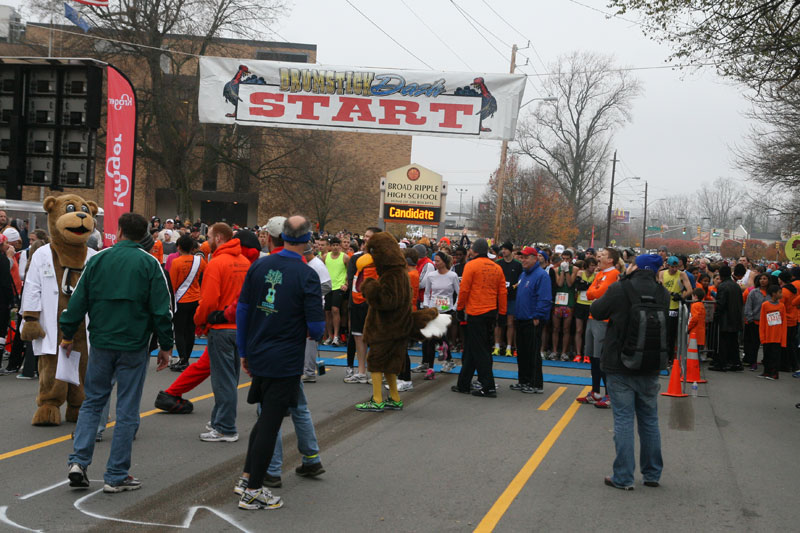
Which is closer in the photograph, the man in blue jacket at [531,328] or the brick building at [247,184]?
the man in blue jacket at [531,328]

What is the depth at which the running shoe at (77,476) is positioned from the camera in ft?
18.1

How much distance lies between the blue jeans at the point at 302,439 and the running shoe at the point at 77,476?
128 centimetres

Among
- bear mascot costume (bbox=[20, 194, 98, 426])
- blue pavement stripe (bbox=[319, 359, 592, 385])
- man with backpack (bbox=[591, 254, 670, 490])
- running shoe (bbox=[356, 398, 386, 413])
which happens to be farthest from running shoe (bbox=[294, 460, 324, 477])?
blue pavement stripe (bbox=[319, 359, 592, 385])

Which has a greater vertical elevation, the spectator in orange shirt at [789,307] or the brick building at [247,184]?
the brick building at [247,184]

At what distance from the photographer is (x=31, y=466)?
6.21 metres

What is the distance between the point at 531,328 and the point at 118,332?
647 cm

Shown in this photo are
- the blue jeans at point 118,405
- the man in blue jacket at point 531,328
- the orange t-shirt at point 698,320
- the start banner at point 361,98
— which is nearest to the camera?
the blue jeans at point 118,405

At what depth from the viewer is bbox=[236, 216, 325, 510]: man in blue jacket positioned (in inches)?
212

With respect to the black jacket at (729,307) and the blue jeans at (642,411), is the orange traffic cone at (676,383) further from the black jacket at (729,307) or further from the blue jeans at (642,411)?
the blue jeans at (642,411)

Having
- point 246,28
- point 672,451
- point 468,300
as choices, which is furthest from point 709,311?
point 246,28

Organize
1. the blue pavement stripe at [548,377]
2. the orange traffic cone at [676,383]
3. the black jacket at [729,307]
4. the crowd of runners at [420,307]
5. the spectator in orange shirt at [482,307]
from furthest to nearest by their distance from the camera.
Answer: the black jacket at [729,307] < the blue pavement stripe at [548,377] < the orange traffic cone at [676,383] < the spectator in orange shirt at [482,307] < the crowd of runners at [420,307]

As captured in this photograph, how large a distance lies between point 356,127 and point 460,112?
2.08 m

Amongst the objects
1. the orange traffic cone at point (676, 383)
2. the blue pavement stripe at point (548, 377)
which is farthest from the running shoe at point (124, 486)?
the orange traffic cone at point (676, 383)

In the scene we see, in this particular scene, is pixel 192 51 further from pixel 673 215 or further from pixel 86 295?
pixel 673 215
